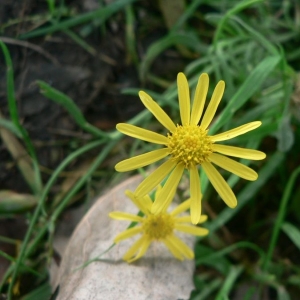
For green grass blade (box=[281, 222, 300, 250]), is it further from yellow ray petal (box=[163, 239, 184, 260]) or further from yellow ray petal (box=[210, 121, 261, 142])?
yellow ray petal (box=[210, 121, 261, 142])

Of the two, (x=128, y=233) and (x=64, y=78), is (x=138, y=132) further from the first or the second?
(x=64, y=78)

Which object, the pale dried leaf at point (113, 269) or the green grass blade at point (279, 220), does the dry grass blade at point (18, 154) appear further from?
the green grass blade at point (279, 220)

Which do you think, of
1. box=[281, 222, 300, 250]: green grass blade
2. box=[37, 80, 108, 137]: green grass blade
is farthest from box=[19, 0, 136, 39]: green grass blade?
box=[281, 222, 300, 250]: green grass blade

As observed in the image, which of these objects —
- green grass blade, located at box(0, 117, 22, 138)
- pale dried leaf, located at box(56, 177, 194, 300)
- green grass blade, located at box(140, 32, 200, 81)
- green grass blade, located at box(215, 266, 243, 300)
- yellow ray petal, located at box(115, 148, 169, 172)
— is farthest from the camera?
green grass blade, located at box(140, 32, 200, 81)

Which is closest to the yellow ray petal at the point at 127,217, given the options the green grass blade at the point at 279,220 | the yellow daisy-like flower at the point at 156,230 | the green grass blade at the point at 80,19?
the yellow daisy-like flower at the point at 156,230

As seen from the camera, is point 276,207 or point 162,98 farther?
point 276,207

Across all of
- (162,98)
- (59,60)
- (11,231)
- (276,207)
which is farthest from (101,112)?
(276,207)

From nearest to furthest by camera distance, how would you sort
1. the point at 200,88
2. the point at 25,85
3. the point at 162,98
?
the point at 200,88 < the point at 162,98 < the point at 25,85

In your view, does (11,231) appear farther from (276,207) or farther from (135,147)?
(276,207)
